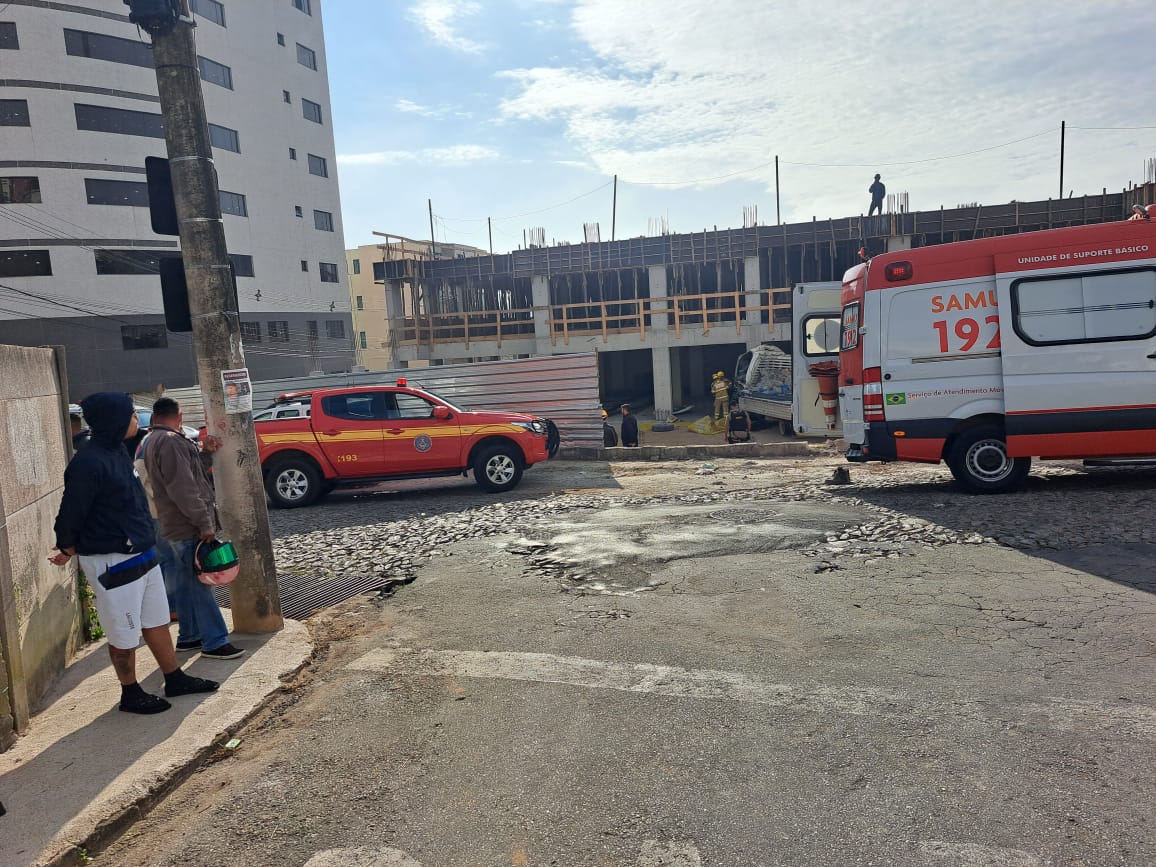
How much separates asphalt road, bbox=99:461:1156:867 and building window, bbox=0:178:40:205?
1338 inches

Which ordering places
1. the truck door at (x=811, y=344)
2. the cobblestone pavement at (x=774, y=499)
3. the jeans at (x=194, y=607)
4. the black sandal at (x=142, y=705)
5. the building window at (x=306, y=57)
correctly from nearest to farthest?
the black sandal at (x=142, y=705)
the jeans at (x=194, y=607)
the cobblestone pavement at (x=774, y=499)
the truck door at (x=811, y=344)
the building window at (x=306, y=57)

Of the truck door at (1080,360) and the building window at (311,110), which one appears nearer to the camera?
the truck door at (1080,360)

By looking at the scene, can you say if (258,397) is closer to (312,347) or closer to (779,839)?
(779,839)

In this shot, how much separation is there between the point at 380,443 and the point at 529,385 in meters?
5.41

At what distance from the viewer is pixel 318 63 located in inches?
1730

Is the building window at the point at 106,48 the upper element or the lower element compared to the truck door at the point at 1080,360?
upper

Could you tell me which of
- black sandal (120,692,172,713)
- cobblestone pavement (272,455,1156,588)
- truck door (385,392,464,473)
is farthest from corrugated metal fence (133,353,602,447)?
black sandal (120,692,172,713)

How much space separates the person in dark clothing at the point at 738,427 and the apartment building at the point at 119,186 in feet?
90.6

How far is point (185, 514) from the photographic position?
5012 millimetres

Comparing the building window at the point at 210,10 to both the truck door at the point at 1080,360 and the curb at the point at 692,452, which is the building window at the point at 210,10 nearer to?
the curb at the point at 692,452

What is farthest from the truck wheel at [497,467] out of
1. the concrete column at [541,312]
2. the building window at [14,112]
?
the building window at [14,112]

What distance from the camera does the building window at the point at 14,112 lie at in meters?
30.7

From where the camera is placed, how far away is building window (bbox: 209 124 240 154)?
120 ft

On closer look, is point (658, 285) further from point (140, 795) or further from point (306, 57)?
point (306, 57)
